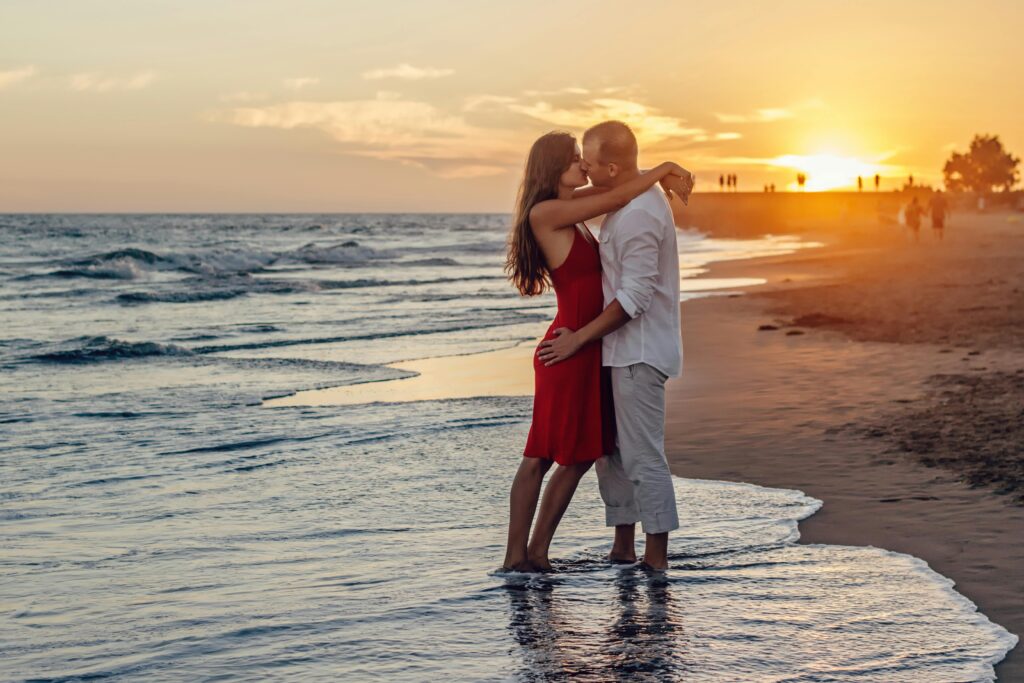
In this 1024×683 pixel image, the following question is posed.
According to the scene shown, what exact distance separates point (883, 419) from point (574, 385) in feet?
12.0

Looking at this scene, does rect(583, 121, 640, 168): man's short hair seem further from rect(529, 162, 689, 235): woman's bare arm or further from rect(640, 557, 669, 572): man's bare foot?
rect(640, 557, 669, 572): man's bare foot

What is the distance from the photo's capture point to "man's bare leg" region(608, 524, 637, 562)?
4.80 m

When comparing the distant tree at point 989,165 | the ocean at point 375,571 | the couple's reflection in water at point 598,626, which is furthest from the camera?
the distant tree at point 989,165

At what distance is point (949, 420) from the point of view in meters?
7.27

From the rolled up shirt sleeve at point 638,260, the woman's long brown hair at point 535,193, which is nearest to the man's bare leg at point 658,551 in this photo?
the rolled up shirt sleeve at point 638,260

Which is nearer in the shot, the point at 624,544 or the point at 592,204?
the point at 592,204

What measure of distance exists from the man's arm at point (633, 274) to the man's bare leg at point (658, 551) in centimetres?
89

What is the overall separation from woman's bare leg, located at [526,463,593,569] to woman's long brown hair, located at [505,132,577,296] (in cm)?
85

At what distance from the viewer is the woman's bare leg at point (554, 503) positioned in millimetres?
4746

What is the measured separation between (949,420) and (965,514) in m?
2.20

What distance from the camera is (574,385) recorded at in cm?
472

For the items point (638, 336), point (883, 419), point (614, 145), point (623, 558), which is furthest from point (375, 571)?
point (883, 419)

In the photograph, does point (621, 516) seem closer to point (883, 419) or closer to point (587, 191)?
point (587, 191)

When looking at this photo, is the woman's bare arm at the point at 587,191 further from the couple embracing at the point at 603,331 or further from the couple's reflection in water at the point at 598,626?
the couple's reflection in water at the point at 598,626
